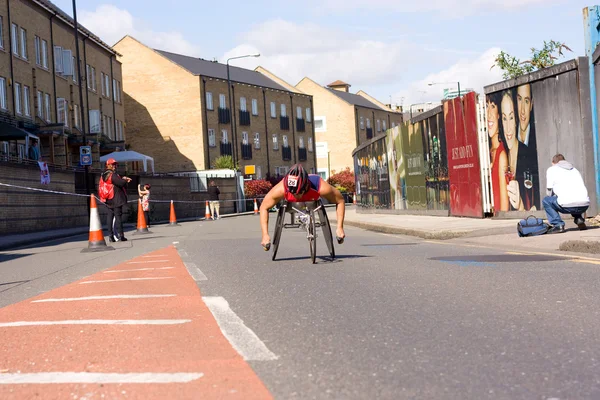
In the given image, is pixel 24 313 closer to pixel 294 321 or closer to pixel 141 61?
pixel 294 321

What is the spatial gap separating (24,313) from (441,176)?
17710mm

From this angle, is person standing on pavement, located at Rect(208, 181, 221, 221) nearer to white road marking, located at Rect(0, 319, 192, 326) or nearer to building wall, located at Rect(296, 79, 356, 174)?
white road marking, located at Rect(0, 319, 192, 326)

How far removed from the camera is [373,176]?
35938mm

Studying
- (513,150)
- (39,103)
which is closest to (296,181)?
(513,150)

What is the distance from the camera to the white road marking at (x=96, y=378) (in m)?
4.41

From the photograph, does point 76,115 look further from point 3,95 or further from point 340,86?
point 340,86

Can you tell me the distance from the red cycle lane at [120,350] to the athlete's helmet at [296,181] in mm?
2549

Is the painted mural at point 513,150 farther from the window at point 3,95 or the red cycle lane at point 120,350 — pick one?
the window at point 3,95

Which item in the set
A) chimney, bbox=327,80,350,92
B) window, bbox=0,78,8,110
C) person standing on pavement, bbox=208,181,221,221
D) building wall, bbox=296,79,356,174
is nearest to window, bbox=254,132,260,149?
building wall, bbox=296,79,356,174

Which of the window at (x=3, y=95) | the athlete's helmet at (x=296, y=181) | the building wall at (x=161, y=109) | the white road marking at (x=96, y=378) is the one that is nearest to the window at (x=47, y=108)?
the window at (x=3, y=95)

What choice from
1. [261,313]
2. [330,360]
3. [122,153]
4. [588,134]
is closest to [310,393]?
[330,360]

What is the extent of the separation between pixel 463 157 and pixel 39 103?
2482cm

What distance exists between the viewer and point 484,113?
794 inches

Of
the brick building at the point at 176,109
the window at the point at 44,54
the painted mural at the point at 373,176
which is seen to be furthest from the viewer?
the brick building at the point at 176,109
